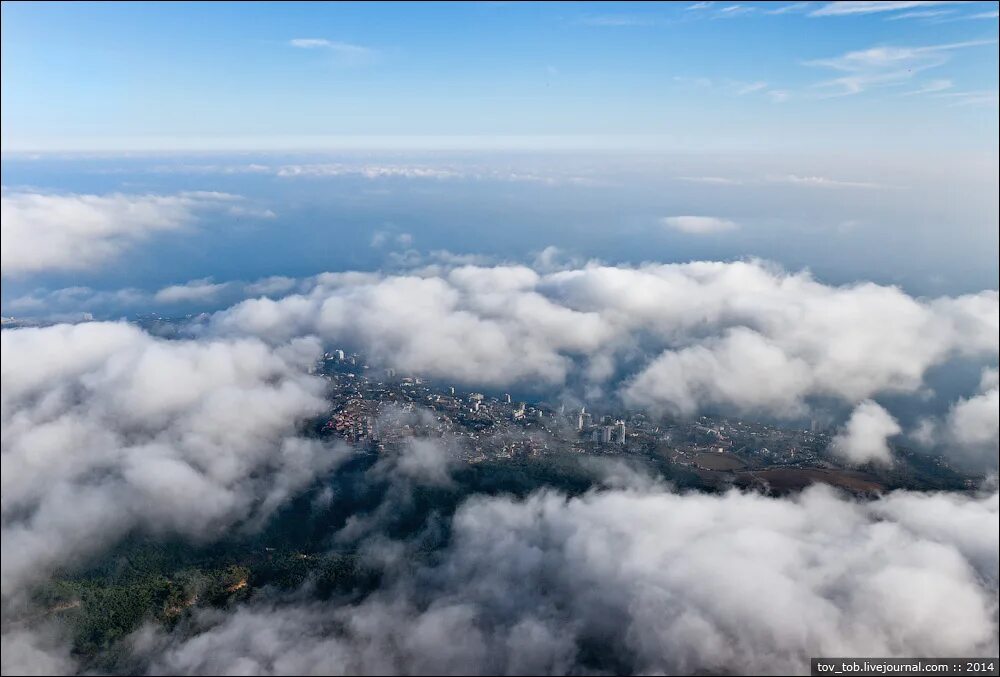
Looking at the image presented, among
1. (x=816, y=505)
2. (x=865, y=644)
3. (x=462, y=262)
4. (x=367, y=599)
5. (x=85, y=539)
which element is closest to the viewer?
(x=865, y=644)

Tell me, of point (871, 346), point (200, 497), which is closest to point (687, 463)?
A: point (871, 346)

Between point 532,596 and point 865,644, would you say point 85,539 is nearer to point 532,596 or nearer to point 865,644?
point 532,596

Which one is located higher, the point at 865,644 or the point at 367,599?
the point at 865,644

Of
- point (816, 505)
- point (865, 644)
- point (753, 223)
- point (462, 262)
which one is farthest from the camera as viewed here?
point (753, 223)

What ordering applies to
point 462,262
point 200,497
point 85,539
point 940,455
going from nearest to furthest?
1. point 85,539
2. point 200,497
3. point 940,455
4. point 462,262

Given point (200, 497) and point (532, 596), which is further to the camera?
point (200, 497)

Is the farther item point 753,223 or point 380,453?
point 753,223

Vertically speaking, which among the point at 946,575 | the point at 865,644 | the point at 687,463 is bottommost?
the point at 687,463

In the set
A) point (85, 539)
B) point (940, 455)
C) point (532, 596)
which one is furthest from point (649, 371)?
point (85, 539)

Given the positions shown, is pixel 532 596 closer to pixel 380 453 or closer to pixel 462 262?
pixel 380 453
